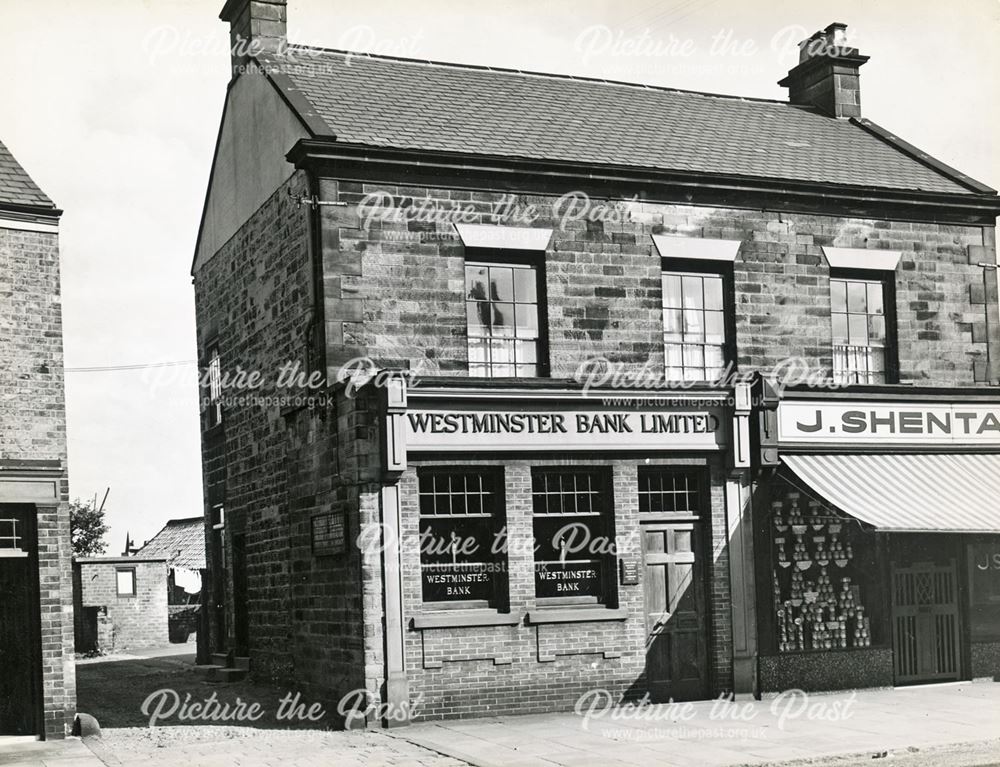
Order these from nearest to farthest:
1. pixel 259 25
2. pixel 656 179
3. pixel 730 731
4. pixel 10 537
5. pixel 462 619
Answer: pixel 730 731 < pixel 10 537 < pixel 462 619 < pixel 656 179 < pixel 259 25

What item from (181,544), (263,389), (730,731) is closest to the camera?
(730,731)

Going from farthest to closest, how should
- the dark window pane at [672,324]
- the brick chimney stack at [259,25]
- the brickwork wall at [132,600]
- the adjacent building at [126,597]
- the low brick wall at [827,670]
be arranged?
1. the brickwork wall at [132,600]
2. the adjacent building at [126,597]
3. the brick chimney stack at [259,25]
4. the dark window pane at [672,324]
5. the low brick wall at [827,670]

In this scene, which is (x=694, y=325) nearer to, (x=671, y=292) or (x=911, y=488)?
(x=671, y=292)

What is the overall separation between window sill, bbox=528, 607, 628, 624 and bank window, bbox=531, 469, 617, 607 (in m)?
0.17

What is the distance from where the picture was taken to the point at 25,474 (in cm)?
1415

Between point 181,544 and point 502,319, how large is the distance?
2937 centimetres

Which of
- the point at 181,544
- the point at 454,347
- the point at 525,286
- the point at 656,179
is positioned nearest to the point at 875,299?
the point at 656,179

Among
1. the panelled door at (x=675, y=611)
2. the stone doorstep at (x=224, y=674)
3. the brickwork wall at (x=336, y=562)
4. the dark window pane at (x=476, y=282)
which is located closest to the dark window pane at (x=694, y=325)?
the panelled door at (x=675, y=611)

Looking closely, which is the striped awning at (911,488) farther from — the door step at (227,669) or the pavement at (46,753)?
the pavement at (46,753)

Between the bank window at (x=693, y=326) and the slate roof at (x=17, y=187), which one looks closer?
the slate roof at (x=17, y=187)

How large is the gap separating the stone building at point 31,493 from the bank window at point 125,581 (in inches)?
694

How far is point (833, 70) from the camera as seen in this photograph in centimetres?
2234

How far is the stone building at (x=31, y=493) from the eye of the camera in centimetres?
Result: 1423

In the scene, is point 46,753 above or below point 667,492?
below
